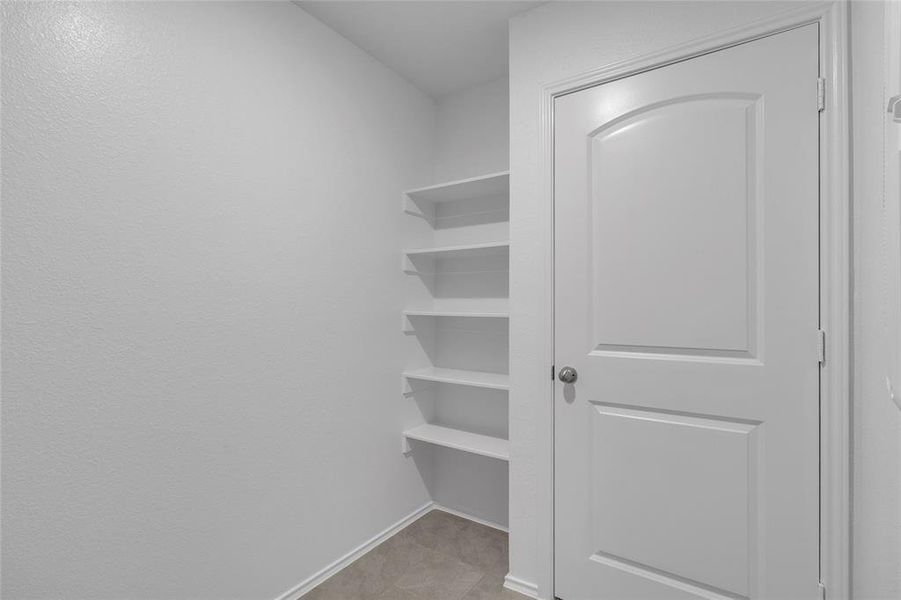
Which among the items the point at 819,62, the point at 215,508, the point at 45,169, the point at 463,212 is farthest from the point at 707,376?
the point at 45,169

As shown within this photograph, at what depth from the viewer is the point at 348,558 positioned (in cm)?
207

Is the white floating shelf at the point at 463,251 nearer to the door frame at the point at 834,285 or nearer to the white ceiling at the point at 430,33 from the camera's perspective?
the white ceiling at the point at 430,33

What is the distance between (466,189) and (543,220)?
0.72m

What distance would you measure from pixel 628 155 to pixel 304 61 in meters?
1.42

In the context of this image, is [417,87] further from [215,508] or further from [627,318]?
[215,508]

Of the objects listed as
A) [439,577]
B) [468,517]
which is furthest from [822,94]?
[468,517]

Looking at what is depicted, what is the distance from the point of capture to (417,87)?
2609mm

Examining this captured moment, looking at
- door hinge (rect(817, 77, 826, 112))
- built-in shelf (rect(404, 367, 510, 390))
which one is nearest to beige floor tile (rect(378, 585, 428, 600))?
built-in shelf (rect(404, 367, 510, 390))

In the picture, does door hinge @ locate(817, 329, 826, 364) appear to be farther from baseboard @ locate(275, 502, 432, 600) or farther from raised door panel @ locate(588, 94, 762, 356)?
baseboard @ locate(275, 502, 432, 600)

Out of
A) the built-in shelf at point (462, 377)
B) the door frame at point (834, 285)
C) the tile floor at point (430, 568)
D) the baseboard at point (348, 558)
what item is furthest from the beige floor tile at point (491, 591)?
the door frame at point (834, 285)

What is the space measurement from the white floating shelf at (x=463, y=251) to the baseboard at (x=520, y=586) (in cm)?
148

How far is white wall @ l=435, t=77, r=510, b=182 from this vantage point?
2520mm

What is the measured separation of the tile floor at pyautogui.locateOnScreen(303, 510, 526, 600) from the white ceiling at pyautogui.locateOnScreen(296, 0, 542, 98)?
2505mm

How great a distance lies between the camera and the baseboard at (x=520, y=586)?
1828mm
